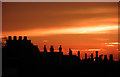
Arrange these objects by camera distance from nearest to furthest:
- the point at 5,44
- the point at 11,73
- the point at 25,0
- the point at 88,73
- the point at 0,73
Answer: the point at 25,0
the point at 0,73
the point at 11,73
the point at 88,73
the point at 5,44

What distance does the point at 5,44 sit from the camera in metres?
36.8

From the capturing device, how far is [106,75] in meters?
33.6

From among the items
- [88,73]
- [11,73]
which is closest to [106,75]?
[88,73]

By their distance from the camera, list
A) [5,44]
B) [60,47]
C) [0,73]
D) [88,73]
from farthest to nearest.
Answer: [60,47]
[5,44]
[88,73]
[0,73]

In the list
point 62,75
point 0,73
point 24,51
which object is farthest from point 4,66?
point 24,51

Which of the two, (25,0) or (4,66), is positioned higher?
(25,0)

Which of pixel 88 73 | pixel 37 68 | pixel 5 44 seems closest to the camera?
pixel 37 68

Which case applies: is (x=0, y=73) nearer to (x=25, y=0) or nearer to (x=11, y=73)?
(x=11, y=73)

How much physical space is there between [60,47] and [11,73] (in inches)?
613

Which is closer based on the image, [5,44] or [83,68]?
[83,68]

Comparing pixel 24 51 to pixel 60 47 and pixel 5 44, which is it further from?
pixel 60 47

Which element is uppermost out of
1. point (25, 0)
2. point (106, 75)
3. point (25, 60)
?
point (25, 0)

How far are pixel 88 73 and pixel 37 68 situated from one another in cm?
750

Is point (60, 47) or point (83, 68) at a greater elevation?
point (60, 47)
